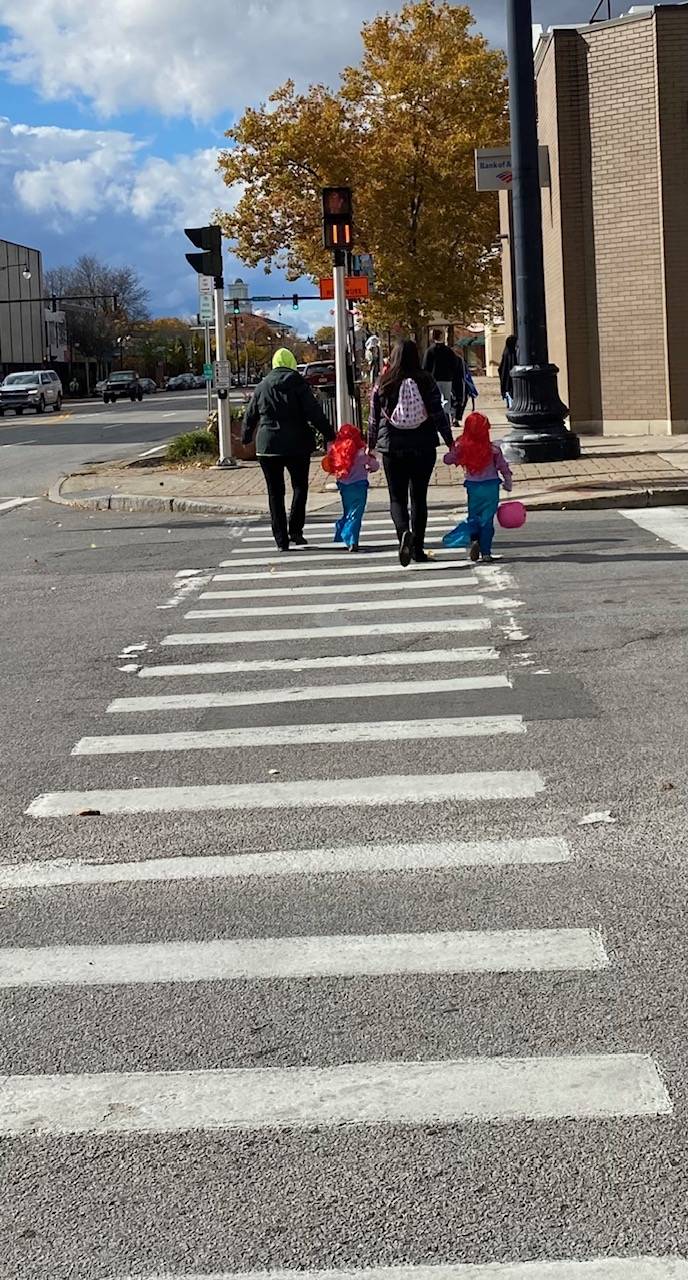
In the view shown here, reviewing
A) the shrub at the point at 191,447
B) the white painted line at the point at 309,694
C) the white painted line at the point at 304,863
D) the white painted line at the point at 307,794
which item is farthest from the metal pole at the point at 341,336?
the white painted line at the point at 304,863

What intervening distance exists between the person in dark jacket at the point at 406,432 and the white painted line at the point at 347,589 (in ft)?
2.36

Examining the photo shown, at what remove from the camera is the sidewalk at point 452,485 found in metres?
16.3

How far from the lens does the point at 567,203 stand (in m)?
24.2

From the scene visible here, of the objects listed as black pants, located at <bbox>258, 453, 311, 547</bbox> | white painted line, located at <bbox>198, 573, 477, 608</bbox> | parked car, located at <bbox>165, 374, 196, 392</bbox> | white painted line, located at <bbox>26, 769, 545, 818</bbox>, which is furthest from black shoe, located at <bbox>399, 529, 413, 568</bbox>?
parked car, located at <bbox>165, 374, 196, 392</bbox>

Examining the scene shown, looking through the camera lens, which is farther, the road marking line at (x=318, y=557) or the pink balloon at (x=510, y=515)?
the road marking line at (x=318, y=557)

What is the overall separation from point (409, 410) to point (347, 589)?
1541mm

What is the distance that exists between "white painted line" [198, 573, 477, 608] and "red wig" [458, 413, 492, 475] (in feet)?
2.94

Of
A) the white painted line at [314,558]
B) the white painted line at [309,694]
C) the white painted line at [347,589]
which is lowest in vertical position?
the white painted line at [309,694]

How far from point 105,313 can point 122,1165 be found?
13899cm

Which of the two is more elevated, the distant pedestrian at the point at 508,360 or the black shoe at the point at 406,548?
the distant pedestrian at the point at 508,360

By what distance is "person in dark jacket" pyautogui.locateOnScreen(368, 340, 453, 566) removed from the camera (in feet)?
40.9

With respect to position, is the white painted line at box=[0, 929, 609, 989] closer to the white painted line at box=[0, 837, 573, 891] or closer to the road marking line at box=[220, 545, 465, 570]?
the white painted line at box=[0, 837, 573, 891]

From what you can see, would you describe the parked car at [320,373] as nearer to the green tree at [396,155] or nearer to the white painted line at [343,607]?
the green tree at [396,155]

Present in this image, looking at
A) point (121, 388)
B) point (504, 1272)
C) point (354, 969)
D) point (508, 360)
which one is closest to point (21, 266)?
point (121, 388)
